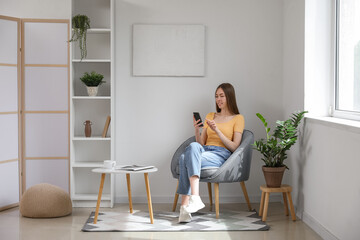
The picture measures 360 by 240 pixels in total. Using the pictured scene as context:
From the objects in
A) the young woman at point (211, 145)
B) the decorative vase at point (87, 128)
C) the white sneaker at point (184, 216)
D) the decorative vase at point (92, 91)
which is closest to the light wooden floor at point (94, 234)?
the white sneaker at point (184, 216)

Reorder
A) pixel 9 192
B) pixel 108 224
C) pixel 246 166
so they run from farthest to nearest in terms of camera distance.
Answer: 1. pixel 9 192
2. pixel 246 166
3. pixel 108 224

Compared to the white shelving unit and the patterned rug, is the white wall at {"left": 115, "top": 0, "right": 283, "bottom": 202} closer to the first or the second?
the white shelving unit

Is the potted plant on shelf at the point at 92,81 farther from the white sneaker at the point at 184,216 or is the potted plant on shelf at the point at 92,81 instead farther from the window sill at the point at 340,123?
the window sill at the point at 340,123

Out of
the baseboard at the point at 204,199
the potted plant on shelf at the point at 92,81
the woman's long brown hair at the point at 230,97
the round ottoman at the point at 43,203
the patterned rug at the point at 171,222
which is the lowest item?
the patterned rug at the point at 171,222

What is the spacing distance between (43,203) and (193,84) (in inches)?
77.8

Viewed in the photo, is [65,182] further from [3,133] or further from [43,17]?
[43,17]

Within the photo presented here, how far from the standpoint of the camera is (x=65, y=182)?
559cm

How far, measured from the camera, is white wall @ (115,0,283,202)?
565 centimetres

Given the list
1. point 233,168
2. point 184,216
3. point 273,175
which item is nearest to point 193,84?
point 233,168

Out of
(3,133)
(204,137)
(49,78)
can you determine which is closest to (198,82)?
(204,137)

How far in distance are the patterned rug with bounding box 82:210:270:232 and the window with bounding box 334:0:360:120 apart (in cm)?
123

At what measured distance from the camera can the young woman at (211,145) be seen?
15.5 ft

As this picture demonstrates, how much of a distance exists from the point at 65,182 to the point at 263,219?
2.13 m

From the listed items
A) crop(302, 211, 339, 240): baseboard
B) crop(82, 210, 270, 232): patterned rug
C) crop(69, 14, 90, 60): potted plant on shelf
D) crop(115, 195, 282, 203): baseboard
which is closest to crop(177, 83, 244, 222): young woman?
crop(82, 210, 270, 232): patterned rug
